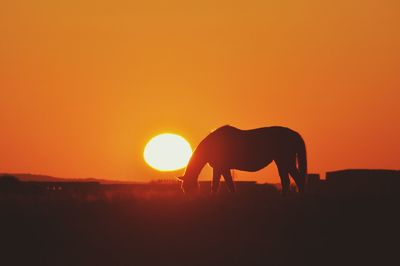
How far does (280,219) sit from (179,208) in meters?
2.92

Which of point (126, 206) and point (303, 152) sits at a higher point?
point (303, 152)

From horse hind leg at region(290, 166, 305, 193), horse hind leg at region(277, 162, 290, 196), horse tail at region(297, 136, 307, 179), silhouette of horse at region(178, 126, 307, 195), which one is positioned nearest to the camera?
horse hind leg at region(277, 162, 290, 196)

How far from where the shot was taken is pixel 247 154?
31141mm

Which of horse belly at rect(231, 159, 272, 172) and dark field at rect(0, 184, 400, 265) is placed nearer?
dark field at rect(0, 184, 400, 265)

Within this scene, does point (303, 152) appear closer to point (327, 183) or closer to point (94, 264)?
point (327, 183)

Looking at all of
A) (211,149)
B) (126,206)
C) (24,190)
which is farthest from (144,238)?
(24,190)

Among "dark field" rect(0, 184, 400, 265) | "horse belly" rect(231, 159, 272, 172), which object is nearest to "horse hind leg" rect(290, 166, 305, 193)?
"horse belly" rect(231, 159, 272, 172)

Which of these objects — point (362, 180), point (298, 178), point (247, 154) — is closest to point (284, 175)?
point (298, 178)

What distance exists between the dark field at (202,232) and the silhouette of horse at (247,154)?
16.1ft

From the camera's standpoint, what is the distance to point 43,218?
22875 mm

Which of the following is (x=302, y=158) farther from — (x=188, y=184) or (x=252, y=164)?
(x=188, y=184)

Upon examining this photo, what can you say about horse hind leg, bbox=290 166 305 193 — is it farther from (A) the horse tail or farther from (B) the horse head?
(B) the horse head

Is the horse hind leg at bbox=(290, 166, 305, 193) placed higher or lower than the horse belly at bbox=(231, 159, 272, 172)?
lower

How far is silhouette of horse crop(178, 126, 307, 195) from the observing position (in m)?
30.6
